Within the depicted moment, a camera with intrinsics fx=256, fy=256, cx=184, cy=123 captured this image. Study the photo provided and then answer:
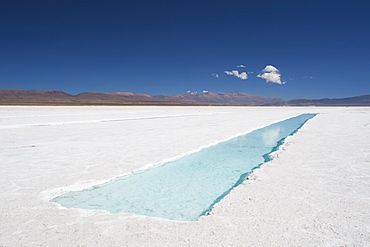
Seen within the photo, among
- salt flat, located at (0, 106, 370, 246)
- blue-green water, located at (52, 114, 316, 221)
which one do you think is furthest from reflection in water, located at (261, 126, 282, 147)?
salt flat, located at (0, 106, 370, 246)

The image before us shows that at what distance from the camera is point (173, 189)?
146 inches

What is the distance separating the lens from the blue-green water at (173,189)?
9.78 ft

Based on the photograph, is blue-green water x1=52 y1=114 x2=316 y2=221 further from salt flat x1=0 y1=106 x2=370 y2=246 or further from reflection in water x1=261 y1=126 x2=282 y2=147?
reflection in water x1=261 y1=126 x2=282 y2=147

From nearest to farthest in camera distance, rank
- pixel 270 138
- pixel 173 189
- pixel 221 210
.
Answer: pixel 221 210 < pixel 173 189 < pixel 270 138

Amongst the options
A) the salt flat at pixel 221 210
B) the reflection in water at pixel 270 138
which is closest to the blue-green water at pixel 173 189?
the salt flat at pixel 221 210

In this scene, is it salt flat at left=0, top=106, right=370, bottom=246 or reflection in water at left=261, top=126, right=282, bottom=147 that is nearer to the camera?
salt flat at left=0, top=106, right=370, bottom=246

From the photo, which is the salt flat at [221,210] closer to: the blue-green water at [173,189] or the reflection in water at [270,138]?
the blue-green water at [173,189]

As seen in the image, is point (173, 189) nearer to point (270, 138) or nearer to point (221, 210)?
point (221, 210)

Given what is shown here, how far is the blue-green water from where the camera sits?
9.78 feet

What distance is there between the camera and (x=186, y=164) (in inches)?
199

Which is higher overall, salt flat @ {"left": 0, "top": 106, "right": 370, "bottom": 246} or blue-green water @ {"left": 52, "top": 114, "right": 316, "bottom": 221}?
salt flat @ {"left": 0, "top": 106, "right": 370, "bottom": 246}

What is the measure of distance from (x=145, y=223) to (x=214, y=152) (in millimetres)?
4047

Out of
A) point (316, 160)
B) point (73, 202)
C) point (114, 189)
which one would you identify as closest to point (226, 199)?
point (114, 189)

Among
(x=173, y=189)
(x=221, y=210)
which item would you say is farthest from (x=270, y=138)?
(x=221, y=210)
